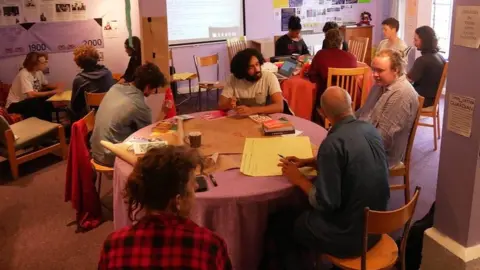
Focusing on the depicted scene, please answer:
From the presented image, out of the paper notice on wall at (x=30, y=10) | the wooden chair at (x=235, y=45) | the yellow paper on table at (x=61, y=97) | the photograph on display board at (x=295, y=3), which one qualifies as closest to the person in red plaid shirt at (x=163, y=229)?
the yellow paper on table at (x=61, y=97)

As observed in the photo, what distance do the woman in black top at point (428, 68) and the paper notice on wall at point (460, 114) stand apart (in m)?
2.36

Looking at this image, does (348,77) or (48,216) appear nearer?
(48,216)

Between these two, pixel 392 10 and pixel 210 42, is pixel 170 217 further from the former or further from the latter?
pixel 392 10

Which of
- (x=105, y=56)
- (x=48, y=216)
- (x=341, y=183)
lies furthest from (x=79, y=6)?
(x=341, y=183)

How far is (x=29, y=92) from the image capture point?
207 inches

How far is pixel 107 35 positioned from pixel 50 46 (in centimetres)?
69

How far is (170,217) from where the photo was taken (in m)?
1.53

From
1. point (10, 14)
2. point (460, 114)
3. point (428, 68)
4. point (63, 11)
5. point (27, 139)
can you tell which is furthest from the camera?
point (63, 11)

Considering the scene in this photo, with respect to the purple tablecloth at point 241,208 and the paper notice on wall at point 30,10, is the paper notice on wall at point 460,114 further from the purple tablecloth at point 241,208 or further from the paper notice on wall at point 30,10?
the paper notice on wall at point 30,10

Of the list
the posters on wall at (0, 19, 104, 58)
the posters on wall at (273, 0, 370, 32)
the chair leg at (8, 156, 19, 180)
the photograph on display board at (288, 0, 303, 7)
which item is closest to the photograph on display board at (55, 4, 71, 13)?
the posters on wall at (0, 19, 104, 58)

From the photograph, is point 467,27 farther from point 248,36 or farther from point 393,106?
point 248,36

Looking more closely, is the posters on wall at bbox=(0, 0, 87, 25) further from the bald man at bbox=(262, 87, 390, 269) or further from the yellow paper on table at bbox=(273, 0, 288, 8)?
the bald man at bbox=(262, 87, 390, 269)

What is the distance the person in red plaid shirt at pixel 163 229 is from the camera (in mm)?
1481

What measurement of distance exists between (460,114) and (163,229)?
1.53m
